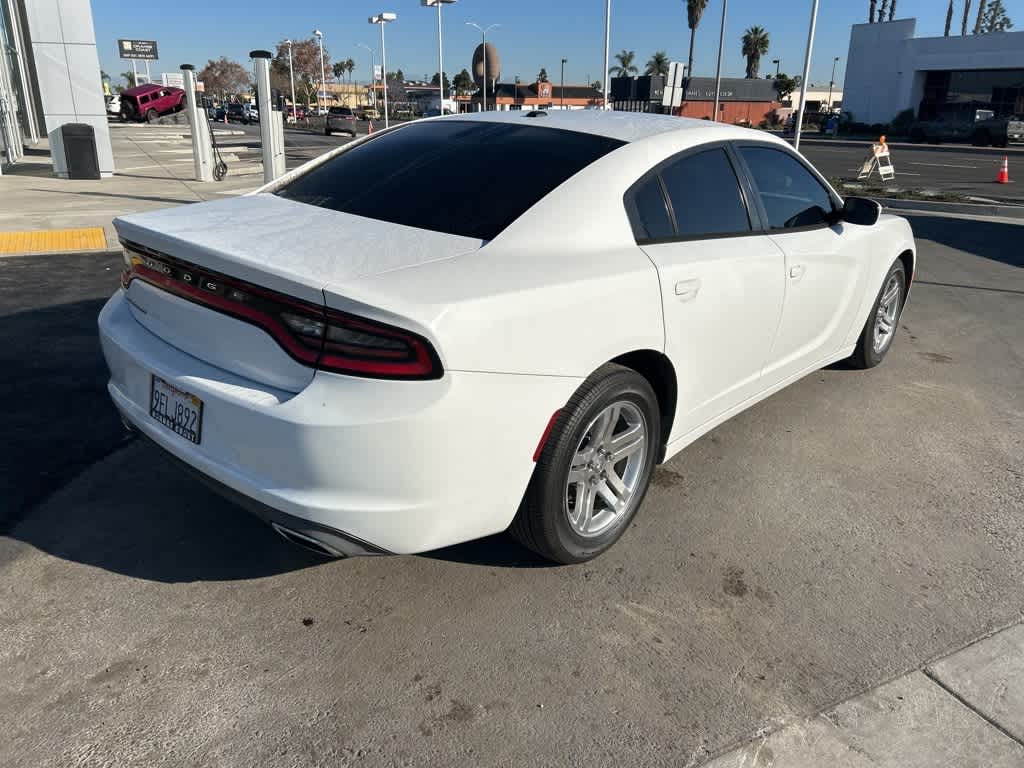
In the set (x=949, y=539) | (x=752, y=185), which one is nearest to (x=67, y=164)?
(x=752, y=185)

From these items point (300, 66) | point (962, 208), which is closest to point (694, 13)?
point (300, 66)

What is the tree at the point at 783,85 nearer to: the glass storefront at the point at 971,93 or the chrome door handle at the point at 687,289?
the glass storefront at the point at 971,93

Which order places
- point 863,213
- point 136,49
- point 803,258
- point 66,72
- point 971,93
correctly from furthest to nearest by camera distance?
point 971,93, point 136,49, point 66,72, point 863,213, point 803,258

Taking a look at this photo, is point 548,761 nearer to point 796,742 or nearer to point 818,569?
point 796,742

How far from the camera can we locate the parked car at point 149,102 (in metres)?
44.2

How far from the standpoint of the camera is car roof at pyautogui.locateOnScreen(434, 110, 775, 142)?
3.40 m

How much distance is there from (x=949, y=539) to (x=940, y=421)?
1492mm

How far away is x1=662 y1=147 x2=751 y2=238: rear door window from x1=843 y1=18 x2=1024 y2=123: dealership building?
59.7 m

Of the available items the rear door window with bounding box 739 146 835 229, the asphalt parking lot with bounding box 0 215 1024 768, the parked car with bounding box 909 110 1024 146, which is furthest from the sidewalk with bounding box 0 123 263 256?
the parked car with bounding box 909 110 1024 146

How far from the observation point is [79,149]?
15367 millimetres

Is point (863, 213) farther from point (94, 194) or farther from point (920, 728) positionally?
point (94, 194)

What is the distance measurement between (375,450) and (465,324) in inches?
17.3

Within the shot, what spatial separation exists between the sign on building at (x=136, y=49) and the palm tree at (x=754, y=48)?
266ft

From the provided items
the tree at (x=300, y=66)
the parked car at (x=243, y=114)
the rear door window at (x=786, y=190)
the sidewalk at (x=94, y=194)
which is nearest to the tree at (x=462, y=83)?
the tree at (x=300, y=66)
